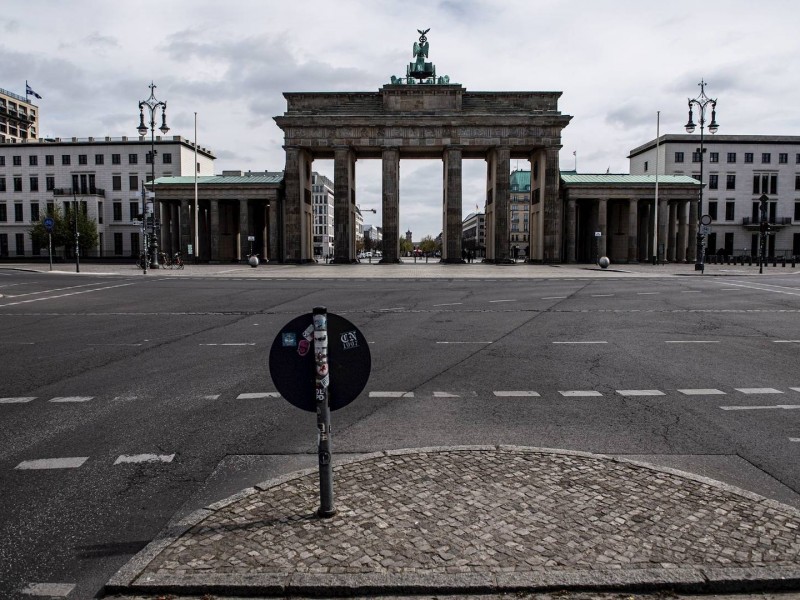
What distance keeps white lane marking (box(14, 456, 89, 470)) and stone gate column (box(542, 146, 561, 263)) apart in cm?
6477

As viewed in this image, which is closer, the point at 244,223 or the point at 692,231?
the point at 244,223

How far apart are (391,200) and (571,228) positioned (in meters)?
19.7

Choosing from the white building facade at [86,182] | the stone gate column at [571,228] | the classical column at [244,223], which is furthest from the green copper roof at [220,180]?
the stone gate column at [571,228]

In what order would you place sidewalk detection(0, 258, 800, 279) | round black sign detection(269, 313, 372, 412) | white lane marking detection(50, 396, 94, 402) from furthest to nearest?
sidewalk detection(0, 258, 800, 279) < white lane marking detection(50, 396, 94, 402) < round black sign detection(269, 313, 372, 412)

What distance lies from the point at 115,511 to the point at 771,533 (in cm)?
448

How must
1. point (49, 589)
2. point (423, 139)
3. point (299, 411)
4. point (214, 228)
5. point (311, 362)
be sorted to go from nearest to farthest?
point (49, 589)
point (311, 362)
point (299, 411)
point (423, 139)
point (214, 228)

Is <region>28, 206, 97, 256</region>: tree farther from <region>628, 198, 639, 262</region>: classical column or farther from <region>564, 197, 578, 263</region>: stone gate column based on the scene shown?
<region>628, 198, 639, 262</region>: classical column

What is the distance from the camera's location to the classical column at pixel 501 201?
67.1 meters

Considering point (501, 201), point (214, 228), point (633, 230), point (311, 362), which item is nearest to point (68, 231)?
point (214, 228)

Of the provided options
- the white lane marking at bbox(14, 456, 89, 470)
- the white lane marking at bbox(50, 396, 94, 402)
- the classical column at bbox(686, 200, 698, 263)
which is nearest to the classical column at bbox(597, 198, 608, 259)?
the classical column at bbox(686, 200, 698, 263)

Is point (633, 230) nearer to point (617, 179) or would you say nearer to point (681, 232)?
point (617, 179)

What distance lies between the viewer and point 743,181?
91.2 meters

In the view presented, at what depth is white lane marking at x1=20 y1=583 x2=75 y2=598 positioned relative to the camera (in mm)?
3576

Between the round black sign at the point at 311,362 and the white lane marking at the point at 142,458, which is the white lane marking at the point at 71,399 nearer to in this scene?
the white lane marking at the point at 142,458
